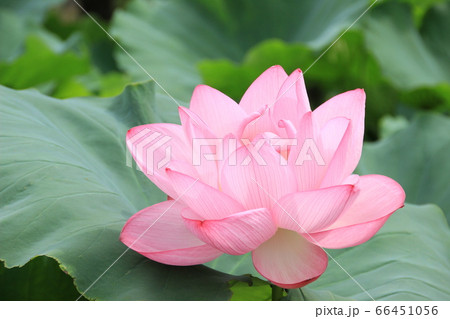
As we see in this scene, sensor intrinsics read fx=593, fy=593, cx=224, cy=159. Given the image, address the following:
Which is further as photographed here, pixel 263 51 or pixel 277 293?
pixel 263 51

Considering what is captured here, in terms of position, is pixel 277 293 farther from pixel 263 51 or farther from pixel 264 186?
pixel 263 51

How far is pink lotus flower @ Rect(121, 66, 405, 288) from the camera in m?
0.57

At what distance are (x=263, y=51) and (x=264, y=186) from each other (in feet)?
4.35

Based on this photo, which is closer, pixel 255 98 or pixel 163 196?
pixel 255 98

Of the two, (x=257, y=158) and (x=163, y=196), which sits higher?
(x=257, y=158)

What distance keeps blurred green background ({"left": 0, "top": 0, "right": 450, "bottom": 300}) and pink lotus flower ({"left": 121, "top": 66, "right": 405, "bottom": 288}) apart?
3.62 feet

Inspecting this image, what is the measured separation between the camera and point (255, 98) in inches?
27.6

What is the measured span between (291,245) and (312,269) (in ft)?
0.11

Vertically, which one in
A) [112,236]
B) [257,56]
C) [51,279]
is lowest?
[51,279]

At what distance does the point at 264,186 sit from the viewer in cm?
58

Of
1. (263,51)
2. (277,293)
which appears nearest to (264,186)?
(277,293)

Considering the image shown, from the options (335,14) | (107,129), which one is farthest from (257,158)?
(335,14)

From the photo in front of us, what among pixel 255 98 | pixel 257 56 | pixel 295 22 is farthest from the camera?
pixel 295 22
